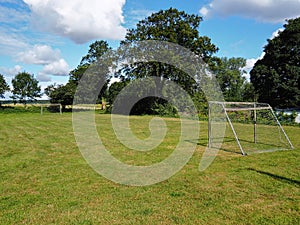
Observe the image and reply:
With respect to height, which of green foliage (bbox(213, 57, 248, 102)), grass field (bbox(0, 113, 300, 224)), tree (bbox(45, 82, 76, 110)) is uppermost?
green foliage (bbox(213, 57, 248, 102))

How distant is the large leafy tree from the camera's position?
2725cm

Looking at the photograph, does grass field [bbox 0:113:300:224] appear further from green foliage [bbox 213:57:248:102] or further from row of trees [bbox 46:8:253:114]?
green foliage [bbox 213:57:248:102]

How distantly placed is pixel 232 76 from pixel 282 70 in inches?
1026

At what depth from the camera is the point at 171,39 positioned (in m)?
26.7

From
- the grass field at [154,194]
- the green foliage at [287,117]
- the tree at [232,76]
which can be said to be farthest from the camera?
the tree at [232,76]

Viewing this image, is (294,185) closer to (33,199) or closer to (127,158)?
(127,158)

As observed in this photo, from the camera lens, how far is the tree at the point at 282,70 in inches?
1016

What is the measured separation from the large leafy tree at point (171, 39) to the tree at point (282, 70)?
617cm

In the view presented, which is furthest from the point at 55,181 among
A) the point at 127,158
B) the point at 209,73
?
the point at 209,73

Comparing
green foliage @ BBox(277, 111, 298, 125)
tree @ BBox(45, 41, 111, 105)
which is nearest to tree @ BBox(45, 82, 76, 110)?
tree @ BBox(45, 41, 111, 105)

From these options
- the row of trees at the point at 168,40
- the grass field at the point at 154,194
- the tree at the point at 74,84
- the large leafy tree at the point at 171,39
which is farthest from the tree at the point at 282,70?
the grass field at the point at 154,194

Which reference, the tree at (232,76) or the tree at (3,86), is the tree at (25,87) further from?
the tree at (232,76)

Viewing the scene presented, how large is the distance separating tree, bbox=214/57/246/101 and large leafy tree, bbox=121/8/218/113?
24142mm

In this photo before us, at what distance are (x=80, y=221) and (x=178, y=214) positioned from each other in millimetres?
1345
